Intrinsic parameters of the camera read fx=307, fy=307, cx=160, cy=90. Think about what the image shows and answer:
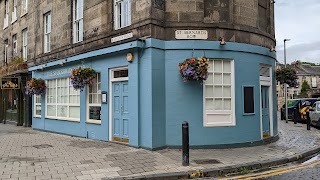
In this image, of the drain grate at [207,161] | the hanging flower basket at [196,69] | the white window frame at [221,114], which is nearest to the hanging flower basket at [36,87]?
the hanging flower basket at [196,69]

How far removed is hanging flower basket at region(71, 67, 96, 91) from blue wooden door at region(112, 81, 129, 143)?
3.91ft

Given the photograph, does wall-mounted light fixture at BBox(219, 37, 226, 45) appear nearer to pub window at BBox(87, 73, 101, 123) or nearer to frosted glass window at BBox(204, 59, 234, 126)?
frosted glass window at BBox(204, 59, 234, 126)

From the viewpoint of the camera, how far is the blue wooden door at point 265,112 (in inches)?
460

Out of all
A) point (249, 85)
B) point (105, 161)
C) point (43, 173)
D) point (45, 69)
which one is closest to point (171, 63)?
point (249, 85)

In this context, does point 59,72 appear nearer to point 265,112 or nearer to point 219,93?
point 219,93

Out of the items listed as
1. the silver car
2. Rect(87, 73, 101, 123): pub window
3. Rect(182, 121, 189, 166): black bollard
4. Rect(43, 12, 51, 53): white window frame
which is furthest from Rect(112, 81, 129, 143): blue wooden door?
the silver car

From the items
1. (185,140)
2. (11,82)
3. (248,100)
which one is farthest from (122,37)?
(11,82)

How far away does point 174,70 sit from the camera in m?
10.2

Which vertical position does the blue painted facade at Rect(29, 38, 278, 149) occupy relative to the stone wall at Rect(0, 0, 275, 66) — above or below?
below

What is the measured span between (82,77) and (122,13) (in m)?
2.89

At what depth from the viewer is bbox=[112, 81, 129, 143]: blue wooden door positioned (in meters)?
10.7

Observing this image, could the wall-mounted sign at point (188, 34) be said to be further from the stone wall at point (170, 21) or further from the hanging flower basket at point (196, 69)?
the hanging flower basket at point (196, 69)

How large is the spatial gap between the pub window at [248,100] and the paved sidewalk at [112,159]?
4.32 ft

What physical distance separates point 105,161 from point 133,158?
804mm
